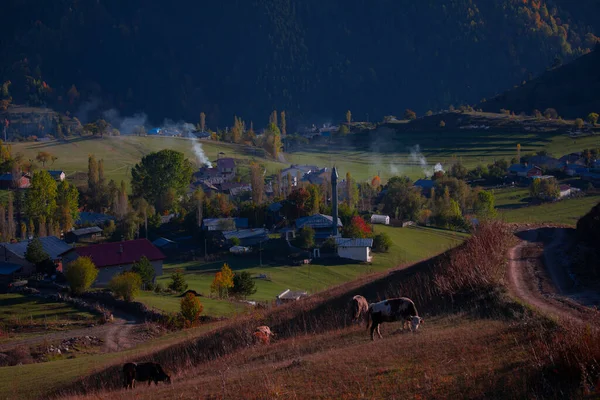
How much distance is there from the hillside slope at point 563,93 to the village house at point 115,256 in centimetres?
8546

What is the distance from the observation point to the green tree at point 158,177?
71.6m

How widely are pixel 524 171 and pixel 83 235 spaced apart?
Result: 4334 cm

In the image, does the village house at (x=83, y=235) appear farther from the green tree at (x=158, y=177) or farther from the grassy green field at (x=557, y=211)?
the grassy green field at (x=557, y=211)

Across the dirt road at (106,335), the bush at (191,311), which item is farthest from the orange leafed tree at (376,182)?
the bush at (191,311)

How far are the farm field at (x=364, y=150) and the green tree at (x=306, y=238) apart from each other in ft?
114

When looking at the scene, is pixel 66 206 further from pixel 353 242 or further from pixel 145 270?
pixel 353 242

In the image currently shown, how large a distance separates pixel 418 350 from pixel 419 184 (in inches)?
2397

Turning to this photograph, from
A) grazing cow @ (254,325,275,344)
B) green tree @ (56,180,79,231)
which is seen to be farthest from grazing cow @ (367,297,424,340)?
green tree @ (56,180,79,231)

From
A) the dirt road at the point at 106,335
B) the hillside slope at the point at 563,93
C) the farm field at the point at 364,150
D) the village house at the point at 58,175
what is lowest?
the dirt road at the point at 106,335

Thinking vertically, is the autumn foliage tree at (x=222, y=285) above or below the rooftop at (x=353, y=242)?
below

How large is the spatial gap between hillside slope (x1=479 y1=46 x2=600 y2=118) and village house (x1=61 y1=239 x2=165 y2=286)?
85463 millimetres

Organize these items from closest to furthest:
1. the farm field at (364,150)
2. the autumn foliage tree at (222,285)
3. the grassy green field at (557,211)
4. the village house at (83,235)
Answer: the autumn foliage tree at (222,285) → the grassy green field at (557,211) → the village house at (83,235) → the farm field at (364,150)

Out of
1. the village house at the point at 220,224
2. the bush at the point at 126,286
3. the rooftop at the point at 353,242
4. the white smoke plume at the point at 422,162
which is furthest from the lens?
the white smoke plume at the point at 422,162

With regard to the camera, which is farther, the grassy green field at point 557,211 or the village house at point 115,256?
the grassy green field at point 557,211
